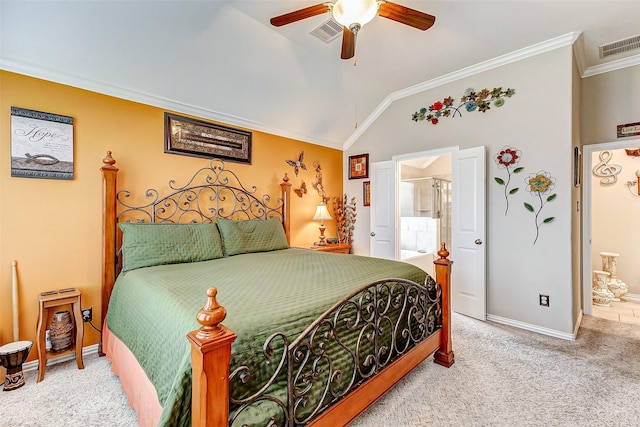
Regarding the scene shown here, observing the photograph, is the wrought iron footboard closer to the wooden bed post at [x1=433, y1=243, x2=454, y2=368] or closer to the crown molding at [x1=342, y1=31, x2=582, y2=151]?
the wooden bed post at [x1=433, y1=243, x2=454, y2=368]

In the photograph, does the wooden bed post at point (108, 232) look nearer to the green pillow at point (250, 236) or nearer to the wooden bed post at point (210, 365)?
the green pillow at point (250, 236)

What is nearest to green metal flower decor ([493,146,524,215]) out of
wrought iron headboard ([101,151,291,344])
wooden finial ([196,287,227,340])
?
wrought iron headboard ([101,151,291,344])

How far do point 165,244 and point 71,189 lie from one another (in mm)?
913

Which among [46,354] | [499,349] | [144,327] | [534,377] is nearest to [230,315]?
[144,327]

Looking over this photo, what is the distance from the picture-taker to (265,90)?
131 inches

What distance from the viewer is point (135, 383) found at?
1.58 meters

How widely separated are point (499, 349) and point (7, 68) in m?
4.58

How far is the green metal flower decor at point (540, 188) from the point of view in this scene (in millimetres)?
2828

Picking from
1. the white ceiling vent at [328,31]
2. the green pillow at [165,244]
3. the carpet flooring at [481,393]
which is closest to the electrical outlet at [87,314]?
the carpet flooring at [481,393]

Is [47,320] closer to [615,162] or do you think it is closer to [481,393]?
[481,393]

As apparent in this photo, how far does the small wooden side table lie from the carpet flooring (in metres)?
0.12

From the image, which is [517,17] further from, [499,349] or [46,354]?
[46,354]

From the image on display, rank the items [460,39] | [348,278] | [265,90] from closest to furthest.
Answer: [348,278]
[460,39]
[265,90]

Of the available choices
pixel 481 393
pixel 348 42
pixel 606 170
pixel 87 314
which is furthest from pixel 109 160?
pixel 606 170
